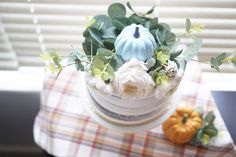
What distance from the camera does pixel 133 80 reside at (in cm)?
61

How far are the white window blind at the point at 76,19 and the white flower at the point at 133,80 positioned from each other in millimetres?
369

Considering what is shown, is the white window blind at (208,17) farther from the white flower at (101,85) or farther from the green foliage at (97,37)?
the white flower at (101,85)

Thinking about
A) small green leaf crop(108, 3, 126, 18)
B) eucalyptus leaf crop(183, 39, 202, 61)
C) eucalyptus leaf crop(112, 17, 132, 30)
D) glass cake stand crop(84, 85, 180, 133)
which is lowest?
glass cake stand crop(84, 85, 180, 133)

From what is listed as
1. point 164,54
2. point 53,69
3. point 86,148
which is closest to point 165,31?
point 164,54

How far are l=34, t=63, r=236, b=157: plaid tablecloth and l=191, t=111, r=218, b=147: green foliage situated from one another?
0.7 inches

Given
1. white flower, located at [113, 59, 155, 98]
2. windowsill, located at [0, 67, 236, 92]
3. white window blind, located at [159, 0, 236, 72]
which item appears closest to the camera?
white flower, located at [113, 59, 155, 98]

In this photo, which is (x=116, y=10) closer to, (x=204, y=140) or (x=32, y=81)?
(x=204, y=140)

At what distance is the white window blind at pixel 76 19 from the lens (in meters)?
0.95

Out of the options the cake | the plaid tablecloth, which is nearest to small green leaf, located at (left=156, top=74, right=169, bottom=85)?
the cake

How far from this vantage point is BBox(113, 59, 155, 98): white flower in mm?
610

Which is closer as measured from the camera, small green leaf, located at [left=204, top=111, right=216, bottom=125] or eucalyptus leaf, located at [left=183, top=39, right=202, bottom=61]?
eucalyptus leaf, located at [left=183, top=39, right=202, bottom=61]

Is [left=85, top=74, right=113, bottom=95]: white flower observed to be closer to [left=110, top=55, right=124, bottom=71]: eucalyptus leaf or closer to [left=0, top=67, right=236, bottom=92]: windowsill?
[left=110, top=55, right=124, bottom=71]: eucalyptus leaf

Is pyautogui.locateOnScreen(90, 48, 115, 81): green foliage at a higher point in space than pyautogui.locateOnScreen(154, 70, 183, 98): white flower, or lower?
higher

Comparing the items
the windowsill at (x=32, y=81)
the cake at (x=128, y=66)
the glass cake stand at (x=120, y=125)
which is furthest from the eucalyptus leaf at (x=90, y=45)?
the windowsill at (x=32, y=81)
